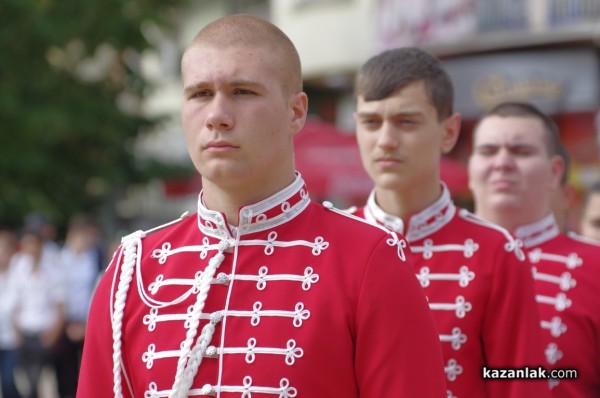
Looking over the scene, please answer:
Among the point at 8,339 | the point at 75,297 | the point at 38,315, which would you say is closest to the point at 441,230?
the point at 38,315

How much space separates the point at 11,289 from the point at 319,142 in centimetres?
430

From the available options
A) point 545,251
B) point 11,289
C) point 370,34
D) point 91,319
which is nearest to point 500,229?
point 545,251

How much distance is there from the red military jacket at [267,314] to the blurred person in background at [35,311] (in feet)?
31.5

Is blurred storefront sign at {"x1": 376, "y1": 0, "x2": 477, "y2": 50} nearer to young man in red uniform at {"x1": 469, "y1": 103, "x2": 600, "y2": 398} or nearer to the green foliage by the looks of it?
the green foliage

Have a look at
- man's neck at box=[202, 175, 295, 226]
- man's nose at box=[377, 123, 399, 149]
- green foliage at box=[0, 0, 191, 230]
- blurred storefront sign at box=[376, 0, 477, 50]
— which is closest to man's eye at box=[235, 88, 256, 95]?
man's neck at box=[202, 175, 295, 226]

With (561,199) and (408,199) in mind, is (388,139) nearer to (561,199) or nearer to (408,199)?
(408,199)

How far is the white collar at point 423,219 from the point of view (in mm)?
4832

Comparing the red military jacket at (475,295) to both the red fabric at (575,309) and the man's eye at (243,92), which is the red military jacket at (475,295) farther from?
the man's eye at (243,92)

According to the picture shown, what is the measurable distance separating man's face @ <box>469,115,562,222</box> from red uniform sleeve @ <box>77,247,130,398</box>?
238 cm

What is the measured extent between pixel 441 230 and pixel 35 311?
8.89 m

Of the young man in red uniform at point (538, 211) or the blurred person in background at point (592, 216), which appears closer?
the young man in red uniform at point (538, 211)

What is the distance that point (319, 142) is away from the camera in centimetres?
1526

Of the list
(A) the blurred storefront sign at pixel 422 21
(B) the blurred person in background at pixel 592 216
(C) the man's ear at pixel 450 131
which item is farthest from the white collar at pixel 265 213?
(A) the blurred storefront sign at pixel 422 21

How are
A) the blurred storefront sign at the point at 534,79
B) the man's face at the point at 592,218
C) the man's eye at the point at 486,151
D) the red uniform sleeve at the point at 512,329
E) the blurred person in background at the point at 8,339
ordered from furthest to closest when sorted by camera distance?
the blurred storefront sign at the point at 534,79
the blurred person in background at the point at 8,339
the man's face at the point at 592,218
the man's eye at the point at 486,151
the red uniform sleeve at the point at 512,329
